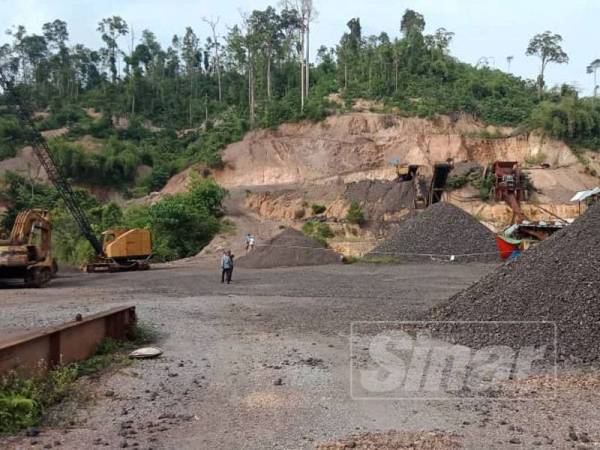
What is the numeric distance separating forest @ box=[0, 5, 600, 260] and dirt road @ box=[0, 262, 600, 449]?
2316cm

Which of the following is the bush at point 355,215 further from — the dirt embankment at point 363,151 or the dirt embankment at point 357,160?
the dirt embankment at point 363,151

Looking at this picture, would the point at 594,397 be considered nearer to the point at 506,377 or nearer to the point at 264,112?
the point at 506,377

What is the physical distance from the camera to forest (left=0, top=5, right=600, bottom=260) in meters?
50.9

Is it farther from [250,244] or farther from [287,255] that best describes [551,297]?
[250,244]

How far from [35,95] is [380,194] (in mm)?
50398

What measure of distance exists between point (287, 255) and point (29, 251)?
10.9 meters

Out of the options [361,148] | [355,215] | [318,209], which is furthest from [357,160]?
[355,215]

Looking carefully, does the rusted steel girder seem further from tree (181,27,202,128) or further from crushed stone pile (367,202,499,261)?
tree (181,27,202,128)

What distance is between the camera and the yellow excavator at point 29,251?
18.5 metres

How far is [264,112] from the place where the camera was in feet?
180

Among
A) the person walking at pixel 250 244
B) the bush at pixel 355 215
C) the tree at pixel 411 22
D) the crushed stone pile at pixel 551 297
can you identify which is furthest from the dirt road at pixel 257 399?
the tree at pixel 411 22

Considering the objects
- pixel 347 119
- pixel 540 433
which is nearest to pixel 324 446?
pixel 540 433

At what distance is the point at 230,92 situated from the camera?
6719 centimetres

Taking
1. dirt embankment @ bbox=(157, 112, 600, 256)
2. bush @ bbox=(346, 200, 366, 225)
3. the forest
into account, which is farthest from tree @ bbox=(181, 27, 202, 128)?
bush @ bbox=(346, 200, 366, 225)
